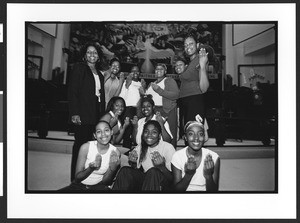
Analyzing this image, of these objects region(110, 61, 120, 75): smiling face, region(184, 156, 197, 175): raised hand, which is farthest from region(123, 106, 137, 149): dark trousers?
region(184, 156, 197, 175): raised hand

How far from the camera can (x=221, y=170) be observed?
3.89 metres

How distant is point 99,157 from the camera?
386 cm

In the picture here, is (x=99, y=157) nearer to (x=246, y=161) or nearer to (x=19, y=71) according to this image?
(x=19, y=71)

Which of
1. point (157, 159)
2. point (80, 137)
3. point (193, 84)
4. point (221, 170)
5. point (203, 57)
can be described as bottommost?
point (221, 170)

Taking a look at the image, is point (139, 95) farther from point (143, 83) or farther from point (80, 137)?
point (80, 137)

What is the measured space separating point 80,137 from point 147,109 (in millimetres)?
727

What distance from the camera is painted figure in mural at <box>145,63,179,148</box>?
12.8 ft

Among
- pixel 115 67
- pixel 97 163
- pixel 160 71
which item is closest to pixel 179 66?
pixel 160 71

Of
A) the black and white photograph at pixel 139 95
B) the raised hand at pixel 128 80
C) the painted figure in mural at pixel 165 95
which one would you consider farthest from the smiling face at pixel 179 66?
the raised hand at pixel 128 80

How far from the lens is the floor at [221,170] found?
12.8 feet

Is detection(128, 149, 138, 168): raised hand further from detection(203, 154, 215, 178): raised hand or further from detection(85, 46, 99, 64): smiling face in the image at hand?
detection(85, 46, 99, 64): smiling face

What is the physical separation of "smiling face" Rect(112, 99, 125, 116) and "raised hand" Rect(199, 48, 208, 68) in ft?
2.90

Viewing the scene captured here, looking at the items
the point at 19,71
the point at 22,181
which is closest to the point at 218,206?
the point at 22,181

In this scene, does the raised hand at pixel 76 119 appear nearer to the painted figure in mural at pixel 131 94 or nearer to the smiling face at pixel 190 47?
the painted figure in mural at pixel 131 94
